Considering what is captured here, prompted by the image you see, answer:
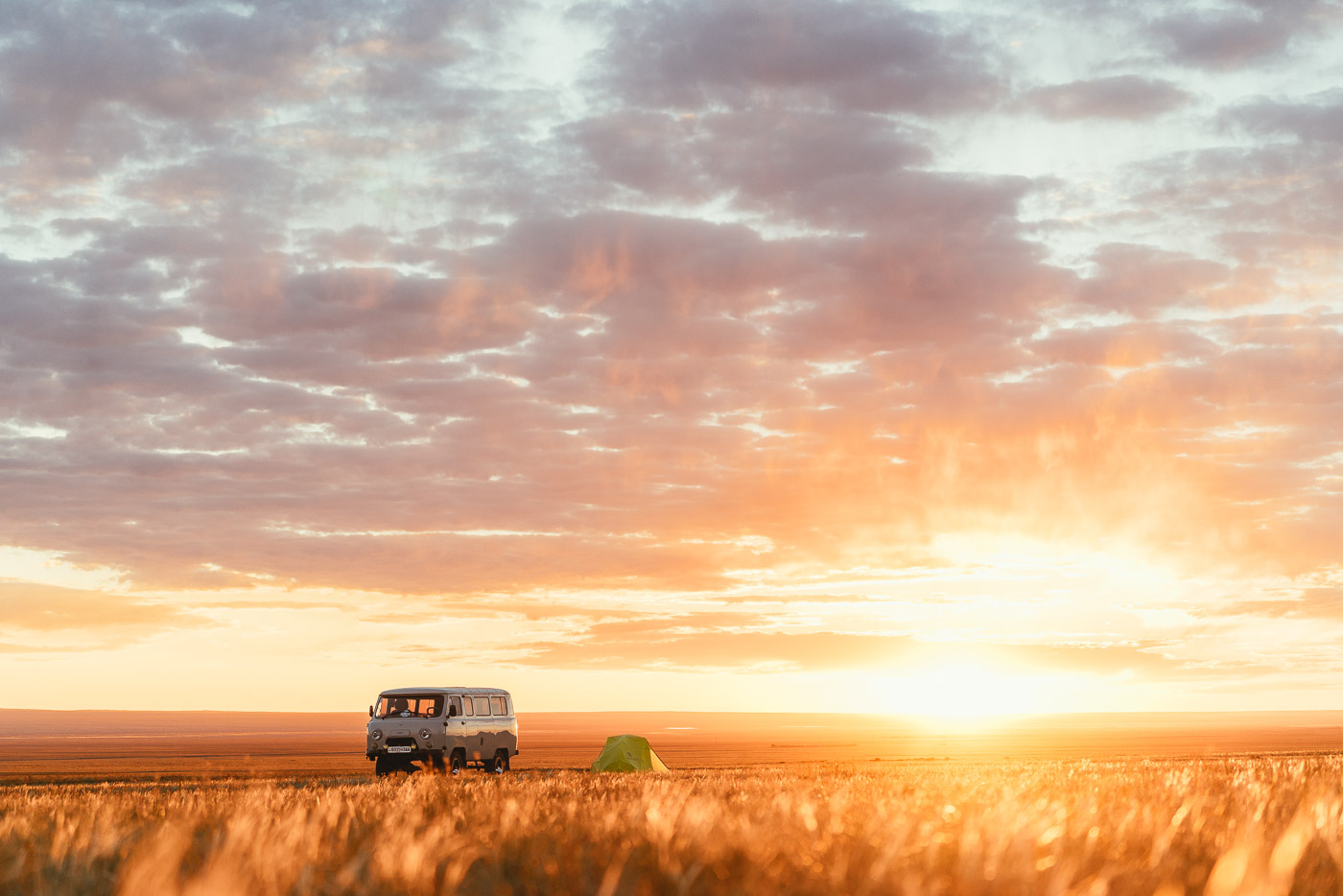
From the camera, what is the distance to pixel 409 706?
119 ft

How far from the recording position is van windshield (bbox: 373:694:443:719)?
36.2 m

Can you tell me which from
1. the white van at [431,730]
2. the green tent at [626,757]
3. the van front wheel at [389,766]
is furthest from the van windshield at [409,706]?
the green tent at [626,757]

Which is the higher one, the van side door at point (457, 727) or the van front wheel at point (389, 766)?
the van side door at point (457, 727)

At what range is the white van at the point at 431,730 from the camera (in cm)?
3541

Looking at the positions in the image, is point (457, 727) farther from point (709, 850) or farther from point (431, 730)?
point (709, 850)

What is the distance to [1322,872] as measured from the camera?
19.6ft

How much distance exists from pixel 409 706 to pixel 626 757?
803cm

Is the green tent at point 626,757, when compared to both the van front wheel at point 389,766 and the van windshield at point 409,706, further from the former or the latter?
the van front wheel at point 389,766

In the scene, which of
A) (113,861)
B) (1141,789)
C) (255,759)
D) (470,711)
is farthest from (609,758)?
(255,759)

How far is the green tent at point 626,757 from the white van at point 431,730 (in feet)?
13.1

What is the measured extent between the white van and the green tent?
3994 millimetres

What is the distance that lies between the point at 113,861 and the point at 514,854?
2.27 metres

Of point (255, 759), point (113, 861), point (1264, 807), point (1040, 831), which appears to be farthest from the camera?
point (255, 759)

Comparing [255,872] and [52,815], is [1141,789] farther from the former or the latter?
[52,815]
